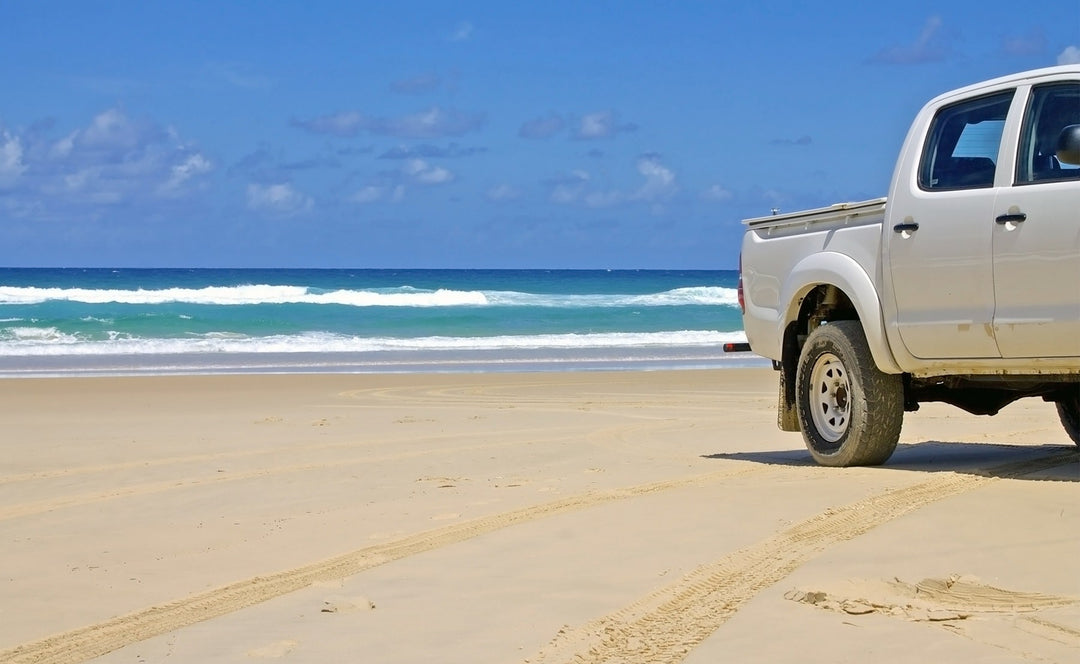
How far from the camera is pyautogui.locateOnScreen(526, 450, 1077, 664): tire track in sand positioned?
149 inches

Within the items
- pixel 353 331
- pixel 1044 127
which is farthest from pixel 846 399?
pixel 353 331

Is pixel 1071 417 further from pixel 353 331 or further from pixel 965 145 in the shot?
pixel 353 331

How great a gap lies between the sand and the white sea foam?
43689 mm

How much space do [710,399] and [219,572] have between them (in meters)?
9.42

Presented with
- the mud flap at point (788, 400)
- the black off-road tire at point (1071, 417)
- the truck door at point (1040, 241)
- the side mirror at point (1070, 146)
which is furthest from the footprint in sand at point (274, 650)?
the black off-road tire at point (1071, 417)

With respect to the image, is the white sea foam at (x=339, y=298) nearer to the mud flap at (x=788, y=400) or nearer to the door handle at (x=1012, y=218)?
the mud flap at (x=788, y=400)

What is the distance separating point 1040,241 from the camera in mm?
6137

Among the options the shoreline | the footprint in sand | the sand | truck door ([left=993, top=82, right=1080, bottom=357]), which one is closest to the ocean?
the shoreline

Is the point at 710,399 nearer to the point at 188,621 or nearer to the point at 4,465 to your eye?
the point at 4,465

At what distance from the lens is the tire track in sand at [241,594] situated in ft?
13.4

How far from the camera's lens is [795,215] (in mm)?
7832

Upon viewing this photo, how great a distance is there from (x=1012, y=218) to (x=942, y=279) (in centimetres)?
55

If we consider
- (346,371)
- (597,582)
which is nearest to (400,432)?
(597,582)

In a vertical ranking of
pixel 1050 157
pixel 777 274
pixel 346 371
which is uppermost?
pixel 1050 157
